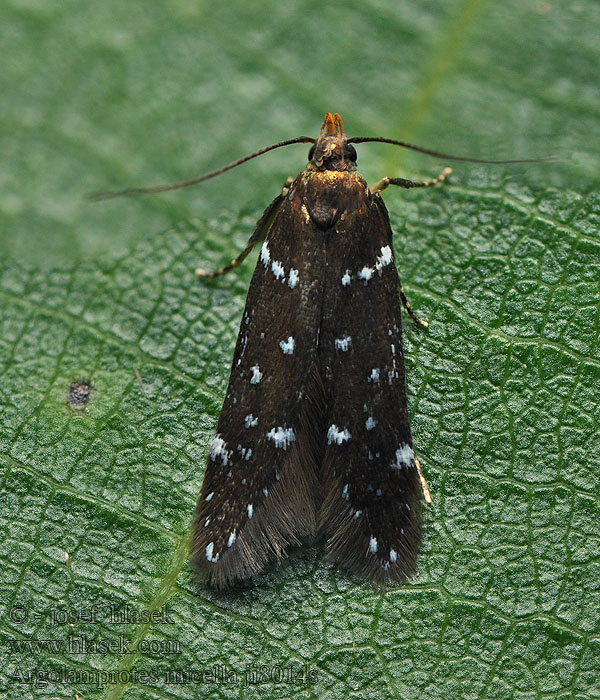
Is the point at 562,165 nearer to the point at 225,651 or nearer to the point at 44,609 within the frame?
the point at 225,651

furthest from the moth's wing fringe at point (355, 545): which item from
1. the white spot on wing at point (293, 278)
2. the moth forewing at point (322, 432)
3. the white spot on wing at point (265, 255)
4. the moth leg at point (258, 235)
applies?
the moth leg at point (258, 235)

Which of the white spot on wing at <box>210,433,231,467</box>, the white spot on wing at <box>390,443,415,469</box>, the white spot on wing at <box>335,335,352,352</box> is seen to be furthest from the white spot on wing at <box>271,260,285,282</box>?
the white spot on wing at <box>390,443,415,469</box>

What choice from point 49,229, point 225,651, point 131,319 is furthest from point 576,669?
point 49,229

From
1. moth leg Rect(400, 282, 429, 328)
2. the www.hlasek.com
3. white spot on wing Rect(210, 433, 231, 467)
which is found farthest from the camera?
moth leg Rect(400, 282, 429, 328)

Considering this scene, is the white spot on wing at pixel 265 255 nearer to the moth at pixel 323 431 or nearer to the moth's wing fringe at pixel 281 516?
the moth at pixel 323 431

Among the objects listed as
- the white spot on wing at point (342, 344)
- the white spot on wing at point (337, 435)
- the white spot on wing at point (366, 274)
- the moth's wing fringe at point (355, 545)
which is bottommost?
the moth's wing fringe at point (355, 545)

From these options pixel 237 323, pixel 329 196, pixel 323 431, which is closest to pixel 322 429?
pixel 323 431

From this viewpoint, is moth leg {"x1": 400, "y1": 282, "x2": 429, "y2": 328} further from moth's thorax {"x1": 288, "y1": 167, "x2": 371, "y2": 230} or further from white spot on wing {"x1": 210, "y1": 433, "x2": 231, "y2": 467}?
white spot on wing {"x1": 210, "y1": 433, "x2": 231, "y2": 467}
